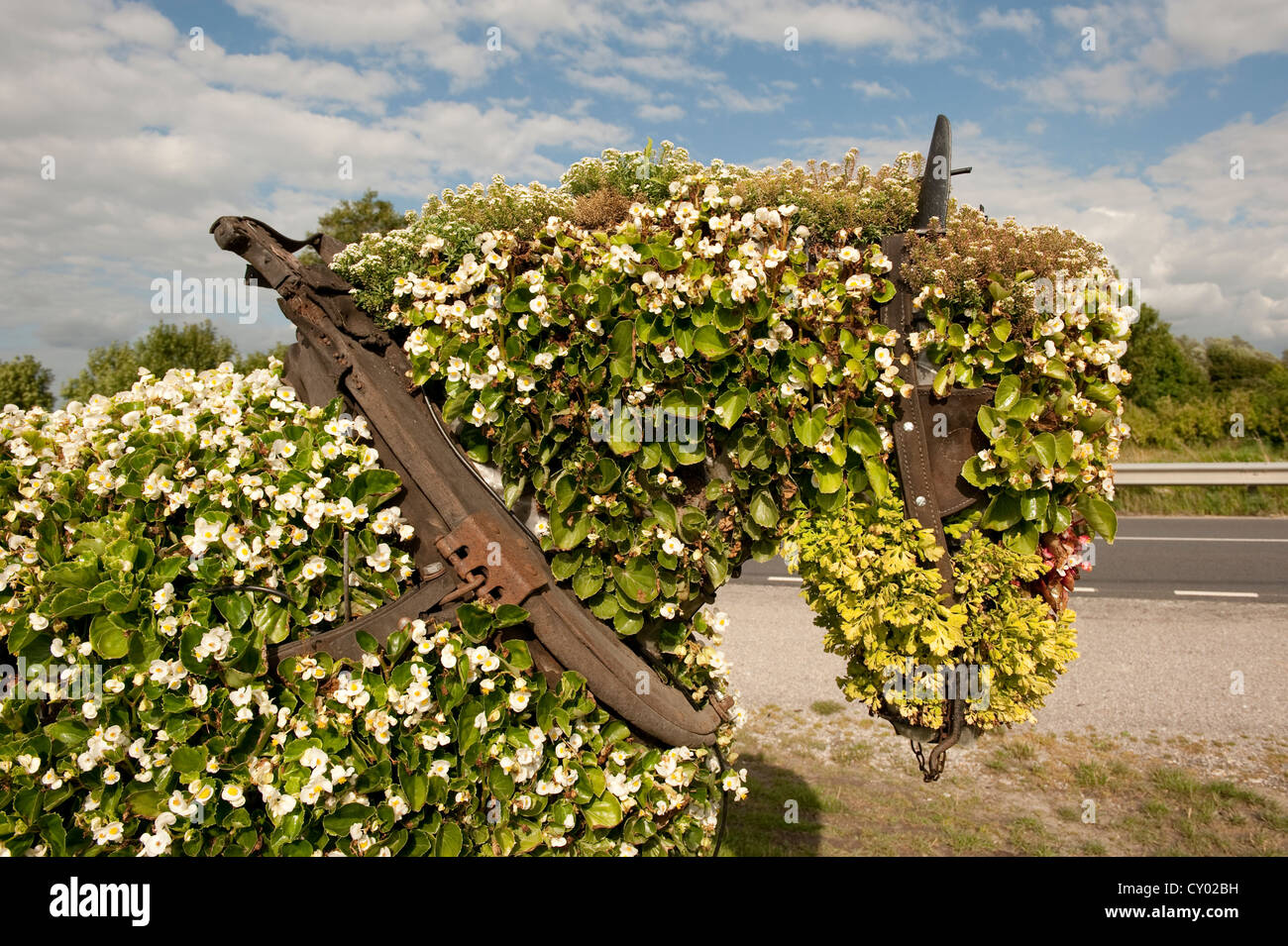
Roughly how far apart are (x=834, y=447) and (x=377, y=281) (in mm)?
1527

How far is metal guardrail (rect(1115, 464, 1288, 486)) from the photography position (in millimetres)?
13117

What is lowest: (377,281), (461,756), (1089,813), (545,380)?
(1089,813)

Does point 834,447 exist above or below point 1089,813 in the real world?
above

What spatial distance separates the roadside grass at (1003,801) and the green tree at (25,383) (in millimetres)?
17239

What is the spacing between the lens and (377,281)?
2.55 meters

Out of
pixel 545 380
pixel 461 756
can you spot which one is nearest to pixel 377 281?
pixel 545 380

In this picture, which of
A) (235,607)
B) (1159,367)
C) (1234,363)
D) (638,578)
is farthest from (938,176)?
(1234,363)

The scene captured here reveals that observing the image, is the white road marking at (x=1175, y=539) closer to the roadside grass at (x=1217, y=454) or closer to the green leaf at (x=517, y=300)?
the roadside grass at (x=1217, y=454)

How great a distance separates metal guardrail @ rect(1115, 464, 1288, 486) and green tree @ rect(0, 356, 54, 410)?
67.6ft

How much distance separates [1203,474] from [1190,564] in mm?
3986

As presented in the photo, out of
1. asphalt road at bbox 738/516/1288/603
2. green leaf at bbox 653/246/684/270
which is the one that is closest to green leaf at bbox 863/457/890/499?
green leaf at bbox 653/246/684/270

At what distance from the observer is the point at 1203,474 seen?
13.4 m

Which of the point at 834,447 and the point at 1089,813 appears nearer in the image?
the point at 834,447
